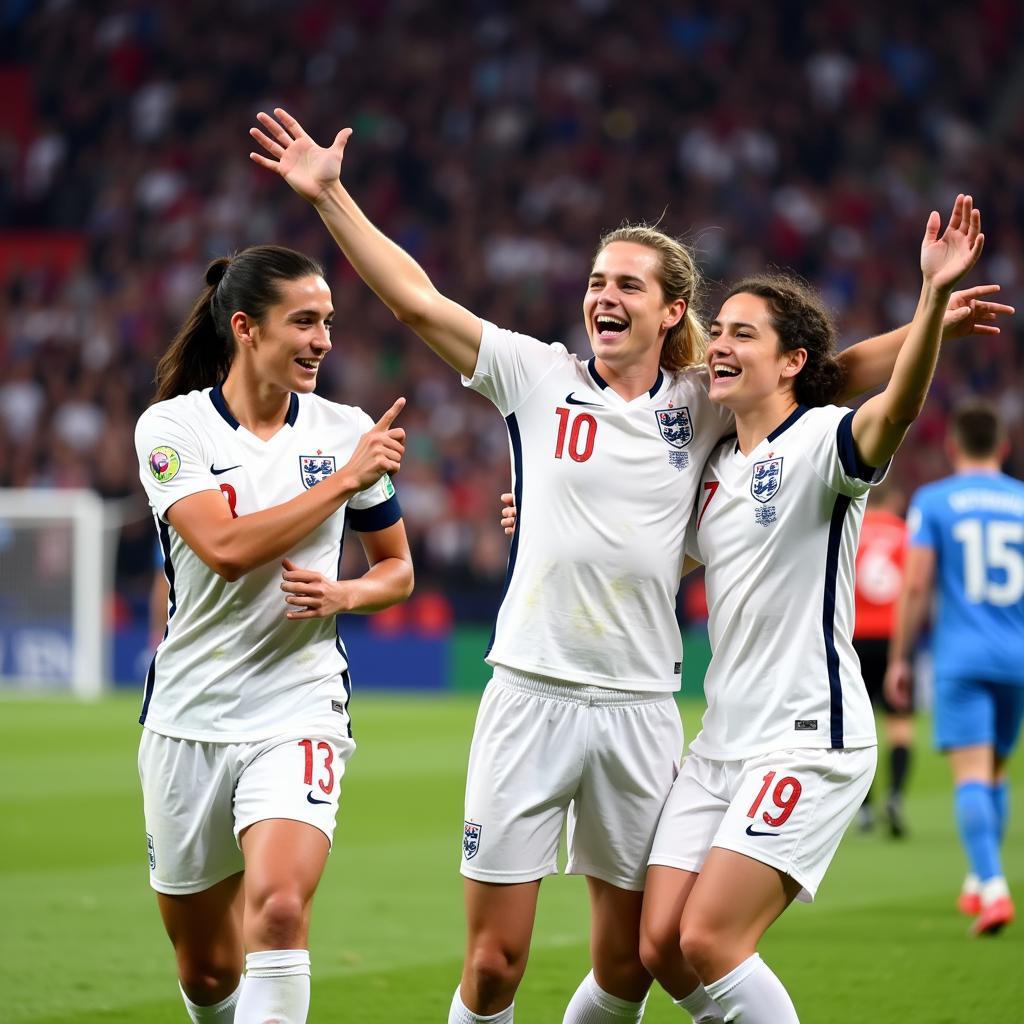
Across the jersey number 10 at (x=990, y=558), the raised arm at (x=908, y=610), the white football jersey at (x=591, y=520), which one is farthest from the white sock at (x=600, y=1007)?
the jersey number 10 at (x=990, y=558)

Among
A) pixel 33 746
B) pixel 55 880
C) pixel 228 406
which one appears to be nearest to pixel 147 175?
pixel 33 746

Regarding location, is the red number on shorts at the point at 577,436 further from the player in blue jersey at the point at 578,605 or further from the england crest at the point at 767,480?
the england crest at the point at 767,480

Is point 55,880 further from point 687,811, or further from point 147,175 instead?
point 147,175

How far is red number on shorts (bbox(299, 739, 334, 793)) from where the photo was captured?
15.3 ft

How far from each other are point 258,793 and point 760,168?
21.0 metres

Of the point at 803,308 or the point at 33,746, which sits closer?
the point at 803,308

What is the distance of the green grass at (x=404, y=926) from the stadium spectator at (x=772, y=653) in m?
1.74

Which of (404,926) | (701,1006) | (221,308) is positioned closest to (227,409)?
(221,308)

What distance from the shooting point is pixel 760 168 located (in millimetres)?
24500

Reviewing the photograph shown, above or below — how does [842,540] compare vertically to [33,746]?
above

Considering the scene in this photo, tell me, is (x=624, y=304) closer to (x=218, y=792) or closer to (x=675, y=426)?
(x=675, y=426)

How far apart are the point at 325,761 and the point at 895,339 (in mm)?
1934

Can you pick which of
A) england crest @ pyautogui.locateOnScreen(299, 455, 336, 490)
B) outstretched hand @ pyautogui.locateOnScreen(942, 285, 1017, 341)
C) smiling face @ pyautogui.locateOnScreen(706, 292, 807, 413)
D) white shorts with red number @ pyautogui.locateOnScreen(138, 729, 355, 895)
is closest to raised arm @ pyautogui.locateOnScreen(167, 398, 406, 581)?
england crest @ pyautogui.locateOnScreen(299, 455, 336, 490)

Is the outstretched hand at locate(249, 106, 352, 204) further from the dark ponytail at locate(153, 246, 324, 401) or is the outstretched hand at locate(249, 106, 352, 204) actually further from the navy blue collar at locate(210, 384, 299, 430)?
the navy blue collar at locate(210, 384, 299, 430)
